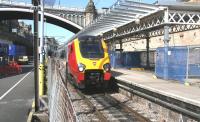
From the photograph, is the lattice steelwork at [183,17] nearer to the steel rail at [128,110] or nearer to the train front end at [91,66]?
the train front end at [91,66]

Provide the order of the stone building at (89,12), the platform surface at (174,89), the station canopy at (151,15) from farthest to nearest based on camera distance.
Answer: the stone building at (89,12)
the station canopy at (151,15)
the platform surface at (174,89)

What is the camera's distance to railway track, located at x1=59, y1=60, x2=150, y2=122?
51.4 ft

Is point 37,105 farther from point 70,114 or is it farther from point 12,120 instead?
point 70,114

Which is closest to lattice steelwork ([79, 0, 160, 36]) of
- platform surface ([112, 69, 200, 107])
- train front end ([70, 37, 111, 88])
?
train front end ([70, 37, 111, 88])

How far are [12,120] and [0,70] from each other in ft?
93.4

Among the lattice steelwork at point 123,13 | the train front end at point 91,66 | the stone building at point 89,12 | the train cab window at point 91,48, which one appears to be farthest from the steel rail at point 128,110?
the stone building at point 89,12

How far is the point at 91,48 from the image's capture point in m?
24.1

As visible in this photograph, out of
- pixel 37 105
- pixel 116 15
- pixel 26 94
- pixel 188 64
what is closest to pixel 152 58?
pixel 116 15

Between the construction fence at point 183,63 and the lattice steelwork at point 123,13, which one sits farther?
the lattice steelwork at point 123,13

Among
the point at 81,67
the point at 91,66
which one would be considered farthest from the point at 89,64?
the point at 81,67

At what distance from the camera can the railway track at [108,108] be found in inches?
617

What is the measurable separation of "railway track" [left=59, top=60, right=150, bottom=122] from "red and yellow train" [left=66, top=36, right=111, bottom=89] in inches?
31.3

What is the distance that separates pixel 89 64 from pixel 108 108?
497 cm

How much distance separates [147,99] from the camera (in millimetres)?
18422
